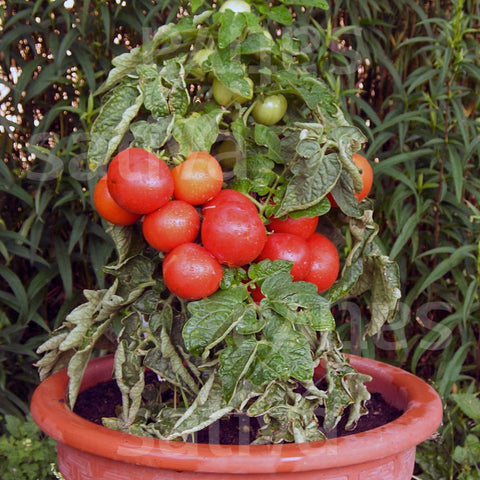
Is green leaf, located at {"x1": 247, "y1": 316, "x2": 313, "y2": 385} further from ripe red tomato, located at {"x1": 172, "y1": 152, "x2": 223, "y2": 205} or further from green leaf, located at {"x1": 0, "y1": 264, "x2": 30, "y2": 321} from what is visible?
green leaf, located at {"x1": 0, "y1": 264, "x2": 30, "y2": 321}

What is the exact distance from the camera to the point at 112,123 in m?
0.67

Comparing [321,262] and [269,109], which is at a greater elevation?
[269,109]

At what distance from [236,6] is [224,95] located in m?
0.11

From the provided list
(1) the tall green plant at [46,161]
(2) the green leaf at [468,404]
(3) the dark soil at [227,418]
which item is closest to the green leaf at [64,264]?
(1) the tall green plant at [46,161]

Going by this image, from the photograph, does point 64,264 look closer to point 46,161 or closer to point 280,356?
point 46,161

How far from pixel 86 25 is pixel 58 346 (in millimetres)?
802

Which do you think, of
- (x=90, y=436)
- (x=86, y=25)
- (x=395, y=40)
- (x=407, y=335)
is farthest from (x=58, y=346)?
(x=395, y=40)

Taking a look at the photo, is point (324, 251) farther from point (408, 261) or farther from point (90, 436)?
point (408, 261)

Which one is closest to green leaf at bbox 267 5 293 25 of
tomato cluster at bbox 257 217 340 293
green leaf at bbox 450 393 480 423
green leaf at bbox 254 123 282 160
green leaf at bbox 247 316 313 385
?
green leaf at bbox 254 123 282 160

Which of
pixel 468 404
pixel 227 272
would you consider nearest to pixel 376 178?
pixel 468 404

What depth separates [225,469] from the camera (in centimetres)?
53

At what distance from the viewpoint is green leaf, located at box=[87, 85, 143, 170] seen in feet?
2.12

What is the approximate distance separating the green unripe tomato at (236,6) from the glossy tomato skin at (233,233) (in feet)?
0.80

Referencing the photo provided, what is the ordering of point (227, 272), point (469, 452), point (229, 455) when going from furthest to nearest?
point (469, 452) → point (227, 272) → point (229, 455)
